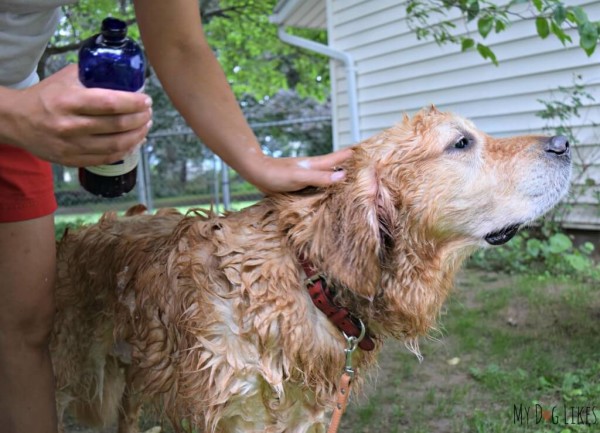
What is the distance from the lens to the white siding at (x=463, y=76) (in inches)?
295

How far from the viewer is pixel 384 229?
2.41 meters

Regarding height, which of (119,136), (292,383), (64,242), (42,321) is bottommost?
(292,383)

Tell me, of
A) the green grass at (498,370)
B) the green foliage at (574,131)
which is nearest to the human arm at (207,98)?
the green grass at (498,370)

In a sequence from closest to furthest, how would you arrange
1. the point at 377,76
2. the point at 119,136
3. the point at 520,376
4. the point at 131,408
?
the point at 119,136, the point at 131,408, the point at 520,376, the point at 377,76

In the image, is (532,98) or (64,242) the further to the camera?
(532,98)

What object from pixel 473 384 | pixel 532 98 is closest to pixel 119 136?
pixel 473 384

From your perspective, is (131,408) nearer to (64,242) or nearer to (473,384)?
(64,242)

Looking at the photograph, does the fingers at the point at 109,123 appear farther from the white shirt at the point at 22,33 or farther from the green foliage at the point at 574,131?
the green foliage at the point at 574,131

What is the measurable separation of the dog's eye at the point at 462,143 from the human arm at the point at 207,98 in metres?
0.47

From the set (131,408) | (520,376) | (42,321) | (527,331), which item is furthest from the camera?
(527,331)

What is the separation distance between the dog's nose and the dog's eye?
13.9 inches

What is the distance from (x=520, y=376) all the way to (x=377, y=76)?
7597 millimetres

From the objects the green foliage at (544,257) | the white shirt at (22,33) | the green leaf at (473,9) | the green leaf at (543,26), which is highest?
the green leaf at (473,9)

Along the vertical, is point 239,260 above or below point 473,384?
above
